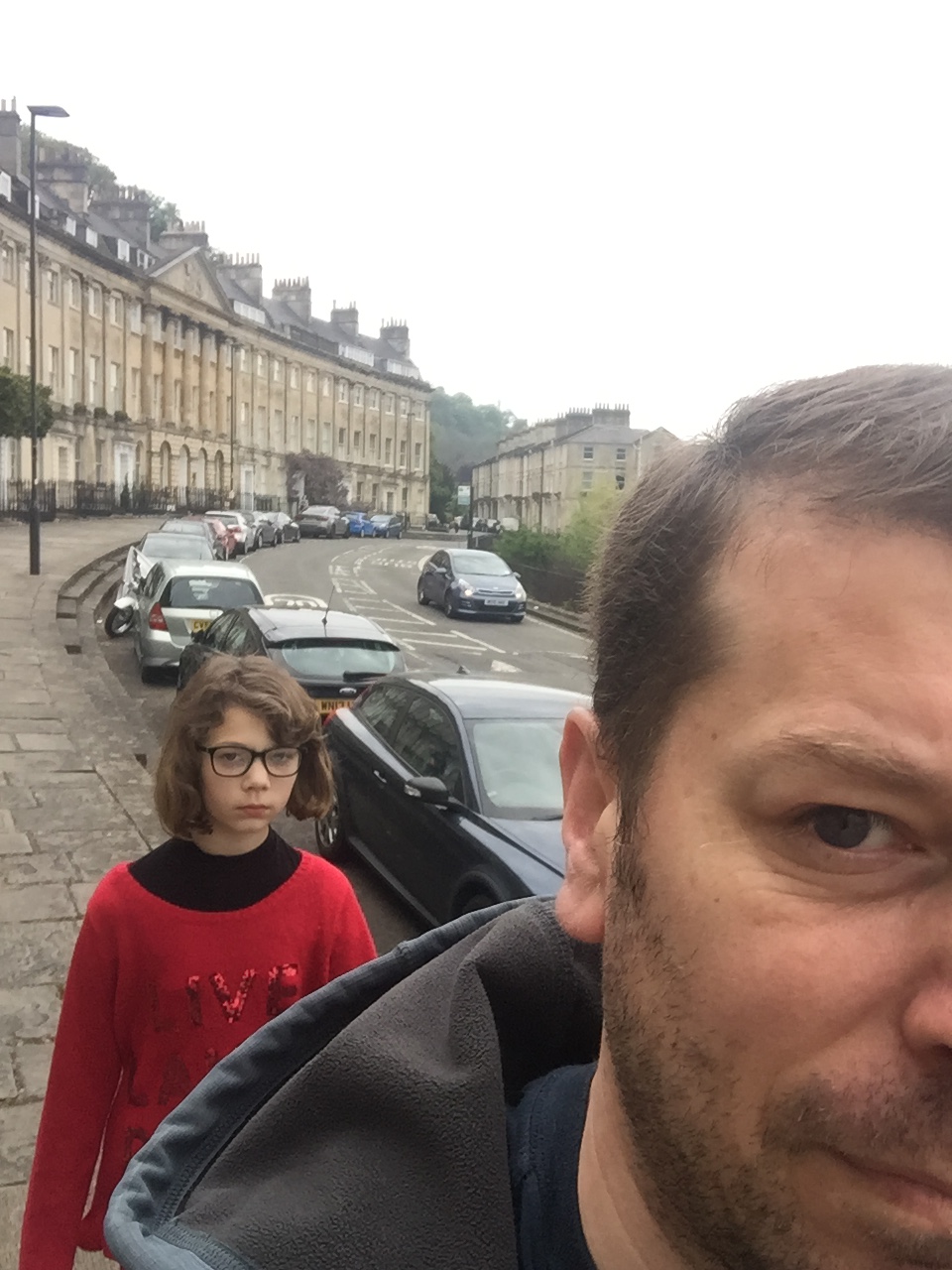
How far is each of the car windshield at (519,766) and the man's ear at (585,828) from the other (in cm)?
488

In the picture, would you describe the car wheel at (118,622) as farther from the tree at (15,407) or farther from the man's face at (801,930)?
the man's face at (801,930)

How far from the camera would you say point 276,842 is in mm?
2684

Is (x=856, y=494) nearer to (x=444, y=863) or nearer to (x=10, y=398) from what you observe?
(x=444, y=863)

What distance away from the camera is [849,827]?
1.01 metres

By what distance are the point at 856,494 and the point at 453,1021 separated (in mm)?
835

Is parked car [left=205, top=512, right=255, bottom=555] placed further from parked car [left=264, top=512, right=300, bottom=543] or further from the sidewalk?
the sidewalk

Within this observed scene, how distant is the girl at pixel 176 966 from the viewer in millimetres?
2252

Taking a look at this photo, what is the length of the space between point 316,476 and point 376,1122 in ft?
280

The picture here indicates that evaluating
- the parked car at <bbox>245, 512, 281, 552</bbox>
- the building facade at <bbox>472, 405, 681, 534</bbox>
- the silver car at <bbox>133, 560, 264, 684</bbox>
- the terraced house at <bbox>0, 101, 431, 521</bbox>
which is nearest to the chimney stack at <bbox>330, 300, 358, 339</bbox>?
the terraced house at <bbox>0, 101, 431, 521</bbox>

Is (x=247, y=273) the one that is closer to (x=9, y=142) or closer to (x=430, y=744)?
(x=9, y=142)

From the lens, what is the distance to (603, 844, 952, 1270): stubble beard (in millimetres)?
920

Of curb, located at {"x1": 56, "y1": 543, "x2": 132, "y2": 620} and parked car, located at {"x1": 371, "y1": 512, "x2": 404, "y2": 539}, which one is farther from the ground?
parked car, located at {"x1": 371, "y1": 512, "x2": 404, "y2": 539}

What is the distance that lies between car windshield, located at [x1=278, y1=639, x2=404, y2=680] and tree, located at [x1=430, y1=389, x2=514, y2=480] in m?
108

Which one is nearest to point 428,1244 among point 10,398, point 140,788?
point 140,788
